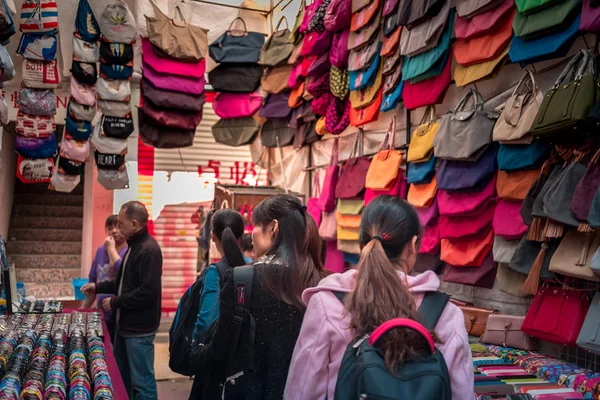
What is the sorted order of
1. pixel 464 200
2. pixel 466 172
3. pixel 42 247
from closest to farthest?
pixel 466 172
pixel 464 200
pixel 42 247

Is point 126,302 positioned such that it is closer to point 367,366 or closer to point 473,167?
point 473,167

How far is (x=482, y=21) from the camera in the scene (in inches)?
151

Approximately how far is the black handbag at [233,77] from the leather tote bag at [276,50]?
223 millimetres

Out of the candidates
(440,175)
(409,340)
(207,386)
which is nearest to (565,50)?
(440,175)

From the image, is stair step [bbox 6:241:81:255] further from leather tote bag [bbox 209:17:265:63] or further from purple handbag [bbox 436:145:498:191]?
purple handbag [bbox 436:145:498:191]

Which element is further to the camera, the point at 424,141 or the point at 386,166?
the point at 386,166

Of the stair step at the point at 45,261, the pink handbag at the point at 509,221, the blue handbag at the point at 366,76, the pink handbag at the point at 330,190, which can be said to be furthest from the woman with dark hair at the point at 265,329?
the stair step at the point at 45,261

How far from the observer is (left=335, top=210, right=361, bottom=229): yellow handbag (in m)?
5.59

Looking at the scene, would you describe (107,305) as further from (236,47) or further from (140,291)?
(236,47)

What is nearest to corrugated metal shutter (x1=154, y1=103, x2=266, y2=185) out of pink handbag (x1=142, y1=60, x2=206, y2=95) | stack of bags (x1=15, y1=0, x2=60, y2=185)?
pink handbag (x1=142, y1=60, x2=206, y2=95)

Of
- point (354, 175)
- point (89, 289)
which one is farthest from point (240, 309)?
point (354, 175)

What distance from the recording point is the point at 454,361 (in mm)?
1765

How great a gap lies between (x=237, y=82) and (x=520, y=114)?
14.5 ft

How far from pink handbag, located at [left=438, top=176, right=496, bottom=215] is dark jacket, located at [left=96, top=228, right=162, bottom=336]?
2138 mm
